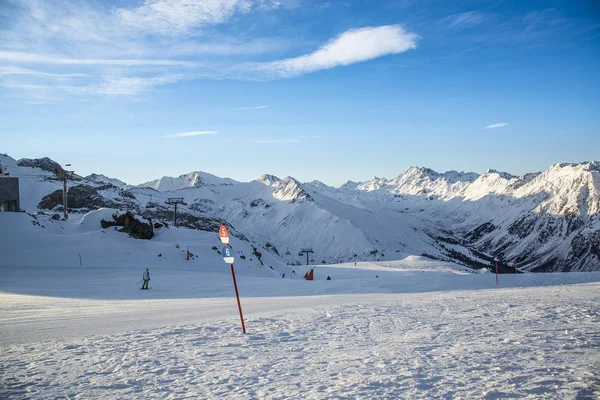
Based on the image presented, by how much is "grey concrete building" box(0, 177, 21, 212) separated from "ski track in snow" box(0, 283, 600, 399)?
136ft

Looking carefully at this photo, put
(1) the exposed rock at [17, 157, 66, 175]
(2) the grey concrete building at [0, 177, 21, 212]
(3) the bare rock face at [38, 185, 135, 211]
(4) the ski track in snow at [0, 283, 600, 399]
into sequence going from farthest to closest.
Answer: (1) the exposed rock at [17, 157, 66, 175]
(3) the bare rock face at [38, 185, 135, 211]
(2) the grey concrete building at [0, 177, 21, 212]
(4) the ski track in snow at [0, 283, 600, 399]

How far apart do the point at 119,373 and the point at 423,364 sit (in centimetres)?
589

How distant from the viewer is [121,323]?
1219cm

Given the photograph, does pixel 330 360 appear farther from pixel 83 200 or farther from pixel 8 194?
pixel 83 200

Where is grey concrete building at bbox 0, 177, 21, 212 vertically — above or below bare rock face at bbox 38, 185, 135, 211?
below

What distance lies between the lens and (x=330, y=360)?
328 inches

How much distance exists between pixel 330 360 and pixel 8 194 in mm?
47540

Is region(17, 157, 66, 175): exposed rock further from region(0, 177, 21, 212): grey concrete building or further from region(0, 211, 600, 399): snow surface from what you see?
region(0, 211, 600, 399): snow surface

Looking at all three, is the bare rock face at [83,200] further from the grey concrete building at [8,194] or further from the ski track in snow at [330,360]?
the ski track in snow at [330,360]

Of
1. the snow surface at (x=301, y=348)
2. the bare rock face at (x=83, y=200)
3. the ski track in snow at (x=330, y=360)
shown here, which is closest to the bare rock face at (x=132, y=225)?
the snow surface at (x=301, y=348)

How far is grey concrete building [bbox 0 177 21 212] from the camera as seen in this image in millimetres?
42844

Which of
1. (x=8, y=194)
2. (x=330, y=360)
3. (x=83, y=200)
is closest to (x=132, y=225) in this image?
(x=8, y=194)

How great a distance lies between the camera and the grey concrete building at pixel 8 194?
4284 cm

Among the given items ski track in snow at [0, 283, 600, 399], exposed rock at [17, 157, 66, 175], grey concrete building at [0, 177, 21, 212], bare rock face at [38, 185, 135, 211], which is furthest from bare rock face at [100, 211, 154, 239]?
exposed rock at [17, 157, 66, 175]
